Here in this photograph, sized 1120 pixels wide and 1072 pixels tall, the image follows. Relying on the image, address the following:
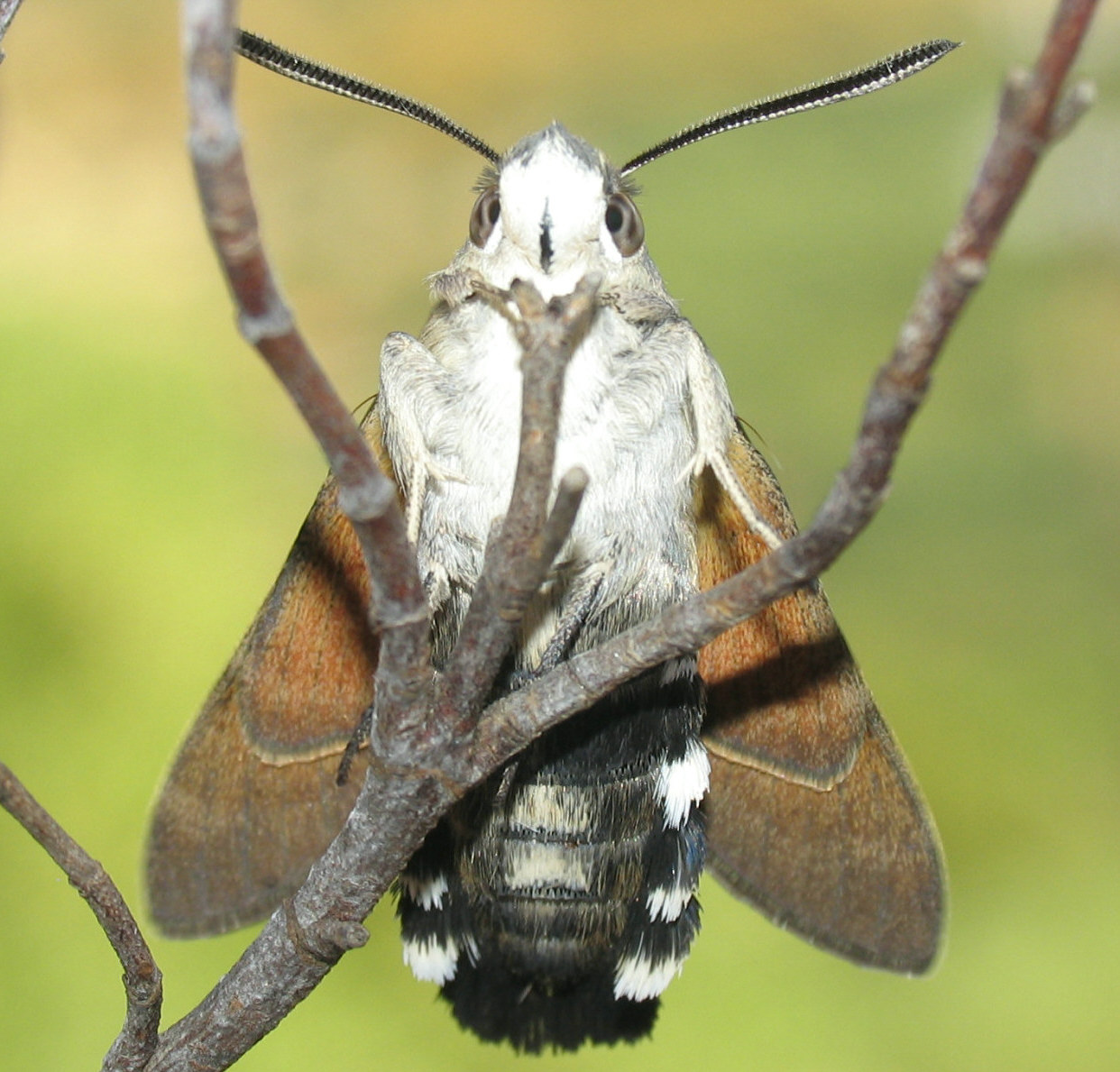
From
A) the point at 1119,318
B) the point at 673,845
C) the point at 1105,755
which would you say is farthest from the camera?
the point at 1119,318

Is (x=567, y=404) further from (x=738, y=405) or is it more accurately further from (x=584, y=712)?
(x=738, y=405)

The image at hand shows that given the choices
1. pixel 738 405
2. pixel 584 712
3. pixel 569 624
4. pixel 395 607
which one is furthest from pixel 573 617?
pixel 738 405

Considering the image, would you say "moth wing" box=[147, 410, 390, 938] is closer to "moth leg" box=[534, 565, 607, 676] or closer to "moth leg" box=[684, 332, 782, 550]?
"moth leg" box=[534, 565, 607, 676]

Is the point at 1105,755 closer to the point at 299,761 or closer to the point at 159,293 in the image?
the point at 299,761

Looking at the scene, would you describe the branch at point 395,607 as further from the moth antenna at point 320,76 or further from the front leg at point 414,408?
the moth antenna at point 320,76

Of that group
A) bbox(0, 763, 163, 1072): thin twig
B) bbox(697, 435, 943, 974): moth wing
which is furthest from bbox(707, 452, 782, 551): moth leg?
bbox(0, 763, 163, 1072): thin twig

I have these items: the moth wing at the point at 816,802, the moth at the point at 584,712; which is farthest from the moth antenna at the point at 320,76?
the moth wing at the point at 816,802

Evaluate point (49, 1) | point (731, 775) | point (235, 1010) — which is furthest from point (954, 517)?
point (49, 1)
